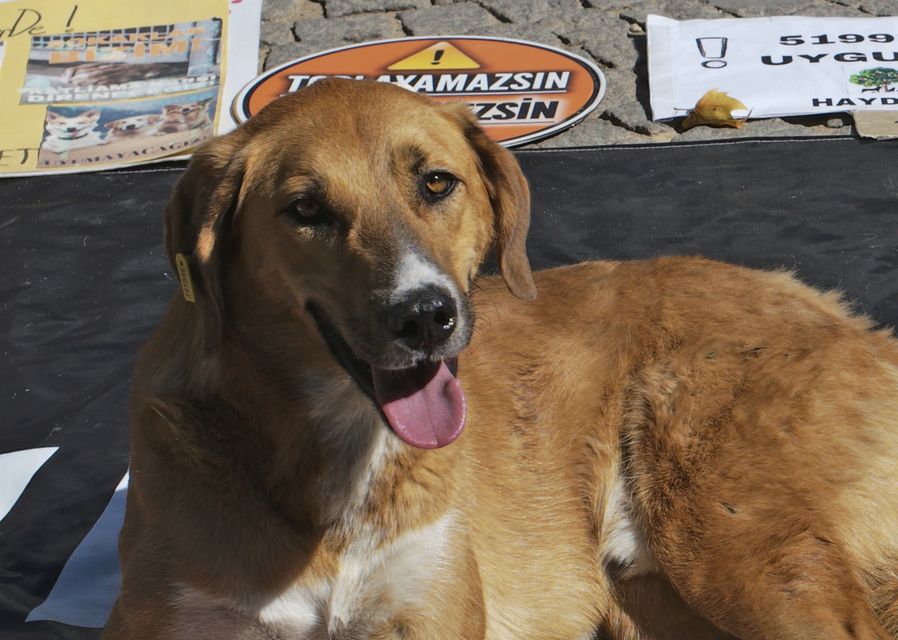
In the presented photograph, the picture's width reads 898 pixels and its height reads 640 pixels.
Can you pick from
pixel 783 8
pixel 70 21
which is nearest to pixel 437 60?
pixel 783 8

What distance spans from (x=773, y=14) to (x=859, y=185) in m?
2.41

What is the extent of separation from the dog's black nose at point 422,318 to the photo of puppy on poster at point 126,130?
13.7 ft

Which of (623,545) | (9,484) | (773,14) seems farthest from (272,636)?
(773,14)

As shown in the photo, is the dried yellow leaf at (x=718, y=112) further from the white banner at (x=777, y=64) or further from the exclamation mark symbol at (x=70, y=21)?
the exclamation mark symbol at (x=70, y=21)

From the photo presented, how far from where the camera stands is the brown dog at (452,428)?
312cm

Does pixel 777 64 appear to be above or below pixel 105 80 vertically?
above

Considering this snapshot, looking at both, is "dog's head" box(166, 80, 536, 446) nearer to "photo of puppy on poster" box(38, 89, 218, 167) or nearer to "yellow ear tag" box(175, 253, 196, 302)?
"yellow ear tag" box(175, 253, 196, 302)

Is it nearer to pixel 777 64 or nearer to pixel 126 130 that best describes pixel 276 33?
pixel 126 130

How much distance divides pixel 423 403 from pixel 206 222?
743 millimetres

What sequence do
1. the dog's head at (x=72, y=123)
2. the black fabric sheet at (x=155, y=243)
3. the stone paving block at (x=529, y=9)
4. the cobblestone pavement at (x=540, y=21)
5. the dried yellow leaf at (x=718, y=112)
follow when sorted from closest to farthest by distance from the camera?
the black fabric sheet at (x=155, y=243) < the dried yellow leaf at (x=718, y=112) < the dog's head at (x=72, y=123) < the cobblestone pavement at (x=540, y=21) < the stone paving block at (x=529, y=9)

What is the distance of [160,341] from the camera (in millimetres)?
3393

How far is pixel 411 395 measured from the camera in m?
3.14

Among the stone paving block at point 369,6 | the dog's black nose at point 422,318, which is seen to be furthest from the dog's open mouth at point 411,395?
the stone paving block at point 369,6

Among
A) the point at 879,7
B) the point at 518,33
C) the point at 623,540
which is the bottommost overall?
the point at 518,33
